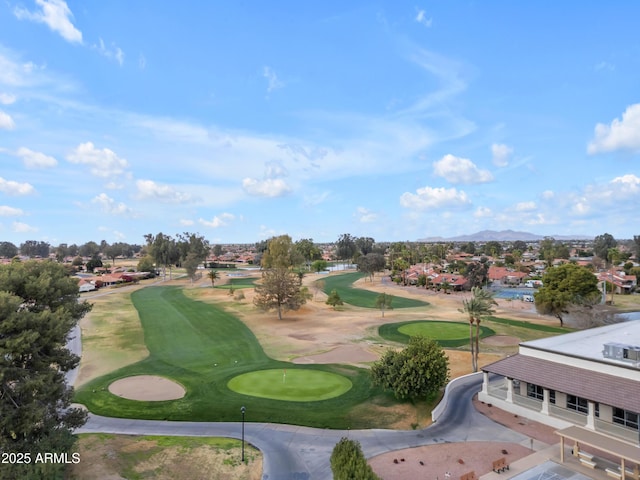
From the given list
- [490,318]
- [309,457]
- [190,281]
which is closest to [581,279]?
[490,318]

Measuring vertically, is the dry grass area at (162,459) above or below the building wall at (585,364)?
below

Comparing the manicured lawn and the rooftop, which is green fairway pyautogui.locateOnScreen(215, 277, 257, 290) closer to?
the manicured lawn

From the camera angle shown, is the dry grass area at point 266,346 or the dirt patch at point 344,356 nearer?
the dry grass area at point 266,346

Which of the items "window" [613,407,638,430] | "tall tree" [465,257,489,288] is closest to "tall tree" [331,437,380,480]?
"window" [613,407,638,430]

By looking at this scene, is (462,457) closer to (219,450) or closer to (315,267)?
(219,450)

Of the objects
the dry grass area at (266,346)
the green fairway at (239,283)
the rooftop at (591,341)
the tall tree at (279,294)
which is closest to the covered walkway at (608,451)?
the rooftop at (591,341)

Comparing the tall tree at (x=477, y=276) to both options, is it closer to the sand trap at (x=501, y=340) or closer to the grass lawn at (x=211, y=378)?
the sand trap at (x=501, y=340)
